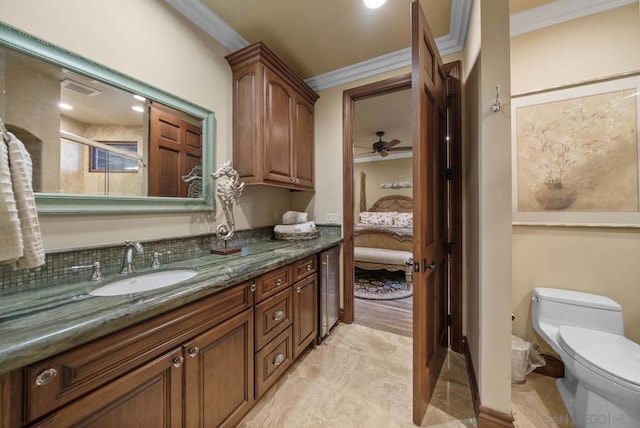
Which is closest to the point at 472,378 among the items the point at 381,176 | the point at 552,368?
the point at 552,368

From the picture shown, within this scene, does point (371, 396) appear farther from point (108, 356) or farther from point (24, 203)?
point (24, 203)

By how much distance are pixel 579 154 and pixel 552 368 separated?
4.93 ft

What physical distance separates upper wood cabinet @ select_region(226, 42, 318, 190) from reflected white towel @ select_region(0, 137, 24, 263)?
1.25 meters

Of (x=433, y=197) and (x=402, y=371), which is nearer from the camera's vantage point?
(x=433, y=197)

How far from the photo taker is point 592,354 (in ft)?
3.93

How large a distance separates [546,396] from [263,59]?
119 inches

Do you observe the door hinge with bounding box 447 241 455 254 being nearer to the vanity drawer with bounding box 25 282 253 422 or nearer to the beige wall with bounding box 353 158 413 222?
the vanity drawer with bounding box 25 282 253 422

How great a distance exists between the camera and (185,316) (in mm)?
939

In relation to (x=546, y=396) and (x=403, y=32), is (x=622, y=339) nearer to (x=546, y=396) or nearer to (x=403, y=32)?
(x=546, y=396)

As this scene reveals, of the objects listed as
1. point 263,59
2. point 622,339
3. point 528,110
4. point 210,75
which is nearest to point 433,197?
point 528,110

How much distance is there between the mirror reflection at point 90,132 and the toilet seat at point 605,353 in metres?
2.48

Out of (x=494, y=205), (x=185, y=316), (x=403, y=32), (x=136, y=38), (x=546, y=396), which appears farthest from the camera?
(x=403, y=32)

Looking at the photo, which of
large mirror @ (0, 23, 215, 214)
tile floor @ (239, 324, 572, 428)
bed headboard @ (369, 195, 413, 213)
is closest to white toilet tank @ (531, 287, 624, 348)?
tile floor @ (239, 324, 572, 428)

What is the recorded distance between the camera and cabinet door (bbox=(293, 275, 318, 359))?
1.69 m
